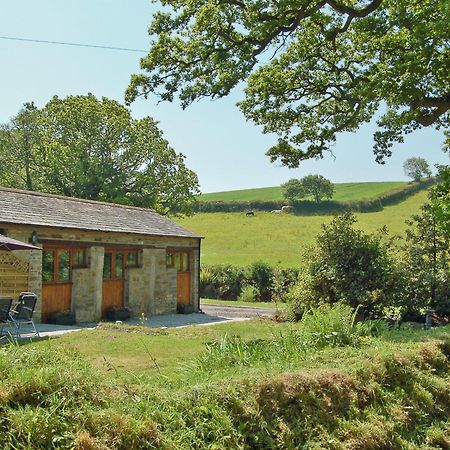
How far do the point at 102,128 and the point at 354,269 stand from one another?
983 inches

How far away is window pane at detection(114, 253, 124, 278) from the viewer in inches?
803

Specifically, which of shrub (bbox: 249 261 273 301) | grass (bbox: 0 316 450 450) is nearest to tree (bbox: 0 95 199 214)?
shrub (bbox: 249 261 273 301)

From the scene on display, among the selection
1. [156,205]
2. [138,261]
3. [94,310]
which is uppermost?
[156,205]

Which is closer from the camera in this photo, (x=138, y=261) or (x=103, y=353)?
(x=103, y=353)

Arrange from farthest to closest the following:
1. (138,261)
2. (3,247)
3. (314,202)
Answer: (314,202)
(138,261)
(3,247)

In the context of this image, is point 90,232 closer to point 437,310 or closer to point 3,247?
point 3,247

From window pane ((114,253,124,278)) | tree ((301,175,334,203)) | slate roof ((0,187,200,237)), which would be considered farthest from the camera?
tree ((301,175,334,203))

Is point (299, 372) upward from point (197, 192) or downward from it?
downward

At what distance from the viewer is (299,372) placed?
6105 mm

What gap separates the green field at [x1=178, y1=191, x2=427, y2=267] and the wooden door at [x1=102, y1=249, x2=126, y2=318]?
56.7 ft

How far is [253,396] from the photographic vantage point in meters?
5.33

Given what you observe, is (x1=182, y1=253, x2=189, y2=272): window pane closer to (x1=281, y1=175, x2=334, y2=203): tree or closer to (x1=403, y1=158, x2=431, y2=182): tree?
(x1=281, y1=175, x2=334, y2=203): tree

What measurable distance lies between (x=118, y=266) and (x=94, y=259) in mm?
1751

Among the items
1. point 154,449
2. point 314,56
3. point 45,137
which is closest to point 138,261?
point 314,56
